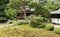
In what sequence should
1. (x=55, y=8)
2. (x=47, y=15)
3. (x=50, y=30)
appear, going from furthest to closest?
(x=55, y=8) < (x=47, y=15) < (x=50, y=30)

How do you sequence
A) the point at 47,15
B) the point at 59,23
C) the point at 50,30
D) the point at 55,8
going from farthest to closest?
the point at 55,8, the point at 47,15, the point at 59,23, the point at 50,30

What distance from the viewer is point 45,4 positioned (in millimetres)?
24141

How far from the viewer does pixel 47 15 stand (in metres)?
23.1

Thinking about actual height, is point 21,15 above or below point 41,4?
below

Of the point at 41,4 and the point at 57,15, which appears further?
the point at 41,4

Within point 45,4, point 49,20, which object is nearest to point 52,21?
point 49,20

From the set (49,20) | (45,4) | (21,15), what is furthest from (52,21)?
(21,15)

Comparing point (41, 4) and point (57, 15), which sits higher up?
point (41, 4)

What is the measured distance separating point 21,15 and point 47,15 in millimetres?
4295

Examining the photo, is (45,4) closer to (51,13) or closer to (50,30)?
(51,13)

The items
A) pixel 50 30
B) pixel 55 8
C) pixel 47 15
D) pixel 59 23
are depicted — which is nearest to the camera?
pixel 50 30

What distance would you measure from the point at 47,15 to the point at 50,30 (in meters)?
5.59

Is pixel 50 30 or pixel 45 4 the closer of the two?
pixel 50 30

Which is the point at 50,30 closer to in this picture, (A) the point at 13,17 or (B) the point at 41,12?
(B) the point at 41,12
